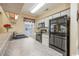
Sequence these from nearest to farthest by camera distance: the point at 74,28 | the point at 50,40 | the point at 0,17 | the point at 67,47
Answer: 1. the point at 74,28
2. the point at 67,47
3. the point at 0,17
4. the point at 50,40

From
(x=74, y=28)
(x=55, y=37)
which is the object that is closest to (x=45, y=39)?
(x=55, y=37)

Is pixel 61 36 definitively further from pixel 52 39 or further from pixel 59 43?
pixel 52 39

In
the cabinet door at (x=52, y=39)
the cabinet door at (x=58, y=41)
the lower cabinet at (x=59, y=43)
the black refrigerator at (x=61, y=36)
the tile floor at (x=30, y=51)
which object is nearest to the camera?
the tile floor at (x=30, y=51)

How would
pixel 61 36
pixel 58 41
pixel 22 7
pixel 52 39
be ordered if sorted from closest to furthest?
pixel 22 7 → pixel 61 36 → pixel 58 41 → pixel 52 39

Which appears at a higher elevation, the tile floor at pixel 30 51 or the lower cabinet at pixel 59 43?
the tile floor at pixel 30 51

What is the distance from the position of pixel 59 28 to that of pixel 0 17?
1.87 metres

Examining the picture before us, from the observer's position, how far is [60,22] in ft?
10.2

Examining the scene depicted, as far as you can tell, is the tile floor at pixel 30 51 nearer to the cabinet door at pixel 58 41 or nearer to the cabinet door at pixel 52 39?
the cabinet door at pixel 58 41

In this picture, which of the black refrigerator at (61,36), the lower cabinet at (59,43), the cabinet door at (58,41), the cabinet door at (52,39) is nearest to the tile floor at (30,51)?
the black refrigerator at (61,36)

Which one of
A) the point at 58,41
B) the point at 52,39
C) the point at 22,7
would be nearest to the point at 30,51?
the point at 22,7

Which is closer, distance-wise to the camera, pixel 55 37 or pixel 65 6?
pixel 65 6

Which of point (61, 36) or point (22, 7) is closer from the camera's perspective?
point (22, 7)

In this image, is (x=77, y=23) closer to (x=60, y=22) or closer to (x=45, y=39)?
(x=60, y=22)

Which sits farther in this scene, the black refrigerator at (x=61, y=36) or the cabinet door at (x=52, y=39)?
the cabinet door at (x=52, y=39)
